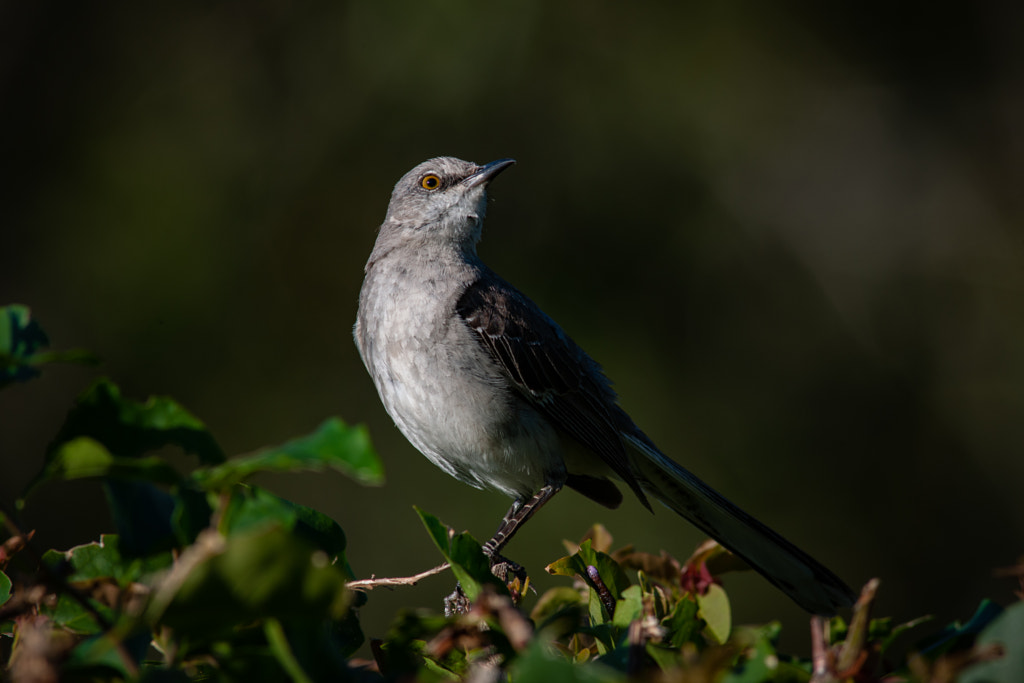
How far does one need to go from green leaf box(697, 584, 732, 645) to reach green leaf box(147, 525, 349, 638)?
113 centimetres

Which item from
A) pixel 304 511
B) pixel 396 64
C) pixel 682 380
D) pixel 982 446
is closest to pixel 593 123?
pixel 396 64

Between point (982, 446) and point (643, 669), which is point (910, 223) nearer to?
point (982, 446)

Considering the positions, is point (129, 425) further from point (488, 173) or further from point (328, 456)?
point (488, 173)

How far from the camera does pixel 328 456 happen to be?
94cm

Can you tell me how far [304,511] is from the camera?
145cm

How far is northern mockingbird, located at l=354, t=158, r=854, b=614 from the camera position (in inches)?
155

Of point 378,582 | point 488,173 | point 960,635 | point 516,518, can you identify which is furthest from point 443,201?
point 960,635

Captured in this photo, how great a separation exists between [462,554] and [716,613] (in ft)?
2.68

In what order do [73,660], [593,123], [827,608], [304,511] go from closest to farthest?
[73,660], [304,511], [827,608], [593,123]

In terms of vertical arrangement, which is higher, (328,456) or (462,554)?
(328,456)

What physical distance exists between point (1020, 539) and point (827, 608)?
6.02 meters

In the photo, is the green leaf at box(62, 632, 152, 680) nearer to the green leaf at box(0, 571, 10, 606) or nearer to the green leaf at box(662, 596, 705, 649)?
the green leaf at box(0, 571, 10, 606)

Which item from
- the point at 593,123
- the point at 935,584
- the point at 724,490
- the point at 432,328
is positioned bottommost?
the point at 935,584

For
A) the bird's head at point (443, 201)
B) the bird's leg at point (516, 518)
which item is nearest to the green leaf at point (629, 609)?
the bird's leg at point (516, 518)
